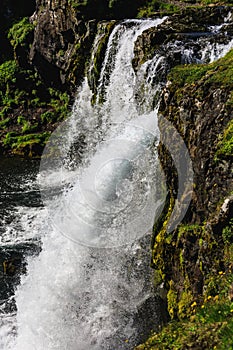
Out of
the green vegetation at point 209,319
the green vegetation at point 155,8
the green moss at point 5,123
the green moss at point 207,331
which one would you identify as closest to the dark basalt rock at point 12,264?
the green vegetation at point 209,319

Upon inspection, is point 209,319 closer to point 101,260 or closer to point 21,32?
point 101,260

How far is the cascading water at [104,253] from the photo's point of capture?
10.1 metres

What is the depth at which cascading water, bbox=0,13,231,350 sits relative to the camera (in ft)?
33.1

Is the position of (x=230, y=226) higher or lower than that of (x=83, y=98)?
higher

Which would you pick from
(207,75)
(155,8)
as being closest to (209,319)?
(207,75)

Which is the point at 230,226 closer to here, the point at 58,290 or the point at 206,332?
the point at 206,332

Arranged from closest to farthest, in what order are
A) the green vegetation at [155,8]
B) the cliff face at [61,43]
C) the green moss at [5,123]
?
the cliff face at [61,43] < the green vegetation at [155,8] < the green moss at [5,123]

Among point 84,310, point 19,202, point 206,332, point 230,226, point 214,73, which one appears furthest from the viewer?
point 19,202

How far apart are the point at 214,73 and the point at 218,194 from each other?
313 cm

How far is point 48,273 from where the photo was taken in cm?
1218

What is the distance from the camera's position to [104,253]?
1206 centimetres

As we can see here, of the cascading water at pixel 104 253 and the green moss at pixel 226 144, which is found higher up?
the green moss at pixel 226 144

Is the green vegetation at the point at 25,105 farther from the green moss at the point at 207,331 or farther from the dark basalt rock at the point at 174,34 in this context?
the green moss at the point at 207,331

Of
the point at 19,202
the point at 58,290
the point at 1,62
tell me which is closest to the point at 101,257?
the point at 58,290
